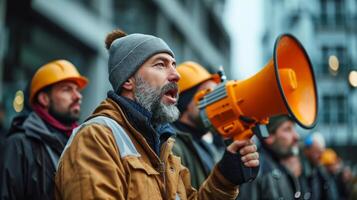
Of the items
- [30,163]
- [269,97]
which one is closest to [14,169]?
[30,163]

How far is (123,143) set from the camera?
10.0 feet

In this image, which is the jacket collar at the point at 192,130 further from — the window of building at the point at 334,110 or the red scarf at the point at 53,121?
the window of building at the point at 334,110

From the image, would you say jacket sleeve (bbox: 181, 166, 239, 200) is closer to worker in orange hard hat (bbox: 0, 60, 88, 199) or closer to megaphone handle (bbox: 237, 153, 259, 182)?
megaphone handle (bbox: 237, 153, 259, 182)

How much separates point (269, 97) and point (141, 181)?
1.01m

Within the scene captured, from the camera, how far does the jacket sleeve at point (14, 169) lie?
4273 millimetres

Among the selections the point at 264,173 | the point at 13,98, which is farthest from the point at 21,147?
Answer: the point at 13,98

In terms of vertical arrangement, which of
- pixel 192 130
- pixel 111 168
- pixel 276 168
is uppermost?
pixel 111 168

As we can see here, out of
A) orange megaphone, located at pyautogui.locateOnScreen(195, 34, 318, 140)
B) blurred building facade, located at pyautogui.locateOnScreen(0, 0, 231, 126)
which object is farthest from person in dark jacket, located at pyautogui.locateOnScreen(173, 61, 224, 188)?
blurred building facade, located at pyautogui.locateOnScreen(0, 0, 231, 126)

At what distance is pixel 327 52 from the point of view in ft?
145

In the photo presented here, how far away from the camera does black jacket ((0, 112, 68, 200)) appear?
4.28m

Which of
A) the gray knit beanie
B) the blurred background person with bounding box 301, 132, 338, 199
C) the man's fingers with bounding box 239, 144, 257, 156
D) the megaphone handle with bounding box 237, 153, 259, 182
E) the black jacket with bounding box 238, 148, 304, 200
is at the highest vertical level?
the gray knit beanie

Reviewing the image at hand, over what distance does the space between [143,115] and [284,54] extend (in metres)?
1.12

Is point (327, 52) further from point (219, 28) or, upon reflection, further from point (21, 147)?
point (21, 147)

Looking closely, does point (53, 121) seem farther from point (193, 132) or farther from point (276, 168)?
point (276, 168)
